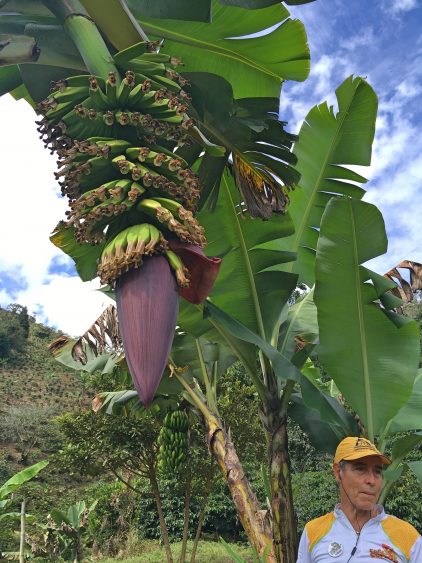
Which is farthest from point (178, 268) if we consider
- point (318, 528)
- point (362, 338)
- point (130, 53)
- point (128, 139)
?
point (362, 338)

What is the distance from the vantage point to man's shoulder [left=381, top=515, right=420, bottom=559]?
4.69 ft

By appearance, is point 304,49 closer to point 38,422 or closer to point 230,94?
point 230,94

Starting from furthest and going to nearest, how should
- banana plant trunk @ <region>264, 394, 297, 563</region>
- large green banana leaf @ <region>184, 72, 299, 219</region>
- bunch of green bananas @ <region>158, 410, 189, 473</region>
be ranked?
bunch of green bananas @ <region>158, 410, 189, 473</region> < banana plant trunk @ <region>264, 394, 297, 563</region> < large green banana leaf @ <region>184, 72, 299, 219</region>

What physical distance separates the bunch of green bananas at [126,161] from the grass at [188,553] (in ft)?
27.3

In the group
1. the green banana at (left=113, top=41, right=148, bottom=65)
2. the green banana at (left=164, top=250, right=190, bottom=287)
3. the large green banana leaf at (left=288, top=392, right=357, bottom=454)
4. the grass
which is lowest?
the grass

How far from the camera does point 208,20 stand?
1.48 meters

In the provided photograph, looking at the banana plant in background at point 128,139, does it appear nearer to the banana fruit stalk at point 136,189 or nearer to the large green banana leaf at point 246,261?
the banana fruit stalk at point 136,189

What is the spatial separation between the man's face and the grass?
740 cm

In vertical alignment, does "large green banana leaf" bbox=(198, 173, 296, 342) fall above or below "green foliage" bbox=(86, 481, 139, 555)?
above

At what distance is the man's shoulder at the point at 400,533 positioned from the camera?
1431 mm

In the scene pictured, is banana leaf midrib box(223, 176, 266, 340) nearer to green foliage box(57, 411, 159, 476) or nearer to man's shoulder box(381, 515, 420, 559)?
man's shoulder box(381, 515, 420, 559)

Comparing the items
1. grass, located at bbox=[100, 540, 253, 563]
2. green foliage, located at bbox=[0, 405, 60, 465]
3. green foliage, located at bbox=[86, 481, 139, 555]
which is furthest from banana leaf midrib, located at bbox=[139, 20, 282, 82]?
green foliage, located at bbox=[0, 405, 60, 465]

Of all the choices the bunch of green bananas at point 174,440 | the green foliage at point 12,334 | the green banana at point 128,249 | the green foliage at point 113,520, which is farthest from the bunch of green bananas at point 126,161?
the green foliage at point 12,334

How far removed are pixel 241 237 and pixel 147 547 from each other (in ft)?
29.0
